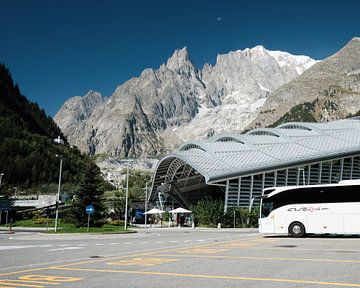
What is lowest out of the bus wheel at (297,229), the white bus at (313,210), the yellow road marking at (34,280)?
the yellow road marking at (34,280)

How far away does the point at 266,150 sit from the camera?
2702 inches

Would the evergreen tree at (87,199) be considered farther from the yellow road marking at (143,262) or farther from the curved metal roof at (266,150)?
the yellow road marking at (143,262)

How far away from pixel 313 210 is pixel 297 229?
1656mm

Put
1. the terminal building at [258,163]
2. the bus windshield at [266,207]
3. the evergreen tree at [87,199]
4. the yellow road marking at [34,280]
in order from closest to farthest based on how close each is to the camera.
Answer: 1. the yellow road marking at [34,280]
2. the bus windshield at [266,207]
3. the evergreen tree at [87,199]
4. the terminal building at [258,163]

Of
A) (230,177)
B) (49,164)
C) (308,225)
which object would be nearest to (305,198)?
(308,225)

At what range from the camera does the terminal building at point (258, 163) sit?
61.9 metres

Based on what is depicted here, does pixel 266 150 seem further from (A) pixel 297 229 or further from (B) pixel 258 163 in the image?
(A) pixel 297 229

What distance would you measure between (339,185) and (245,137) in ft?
154

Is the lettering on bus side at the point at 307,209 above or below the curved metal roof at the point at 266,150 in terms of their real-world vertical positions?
below

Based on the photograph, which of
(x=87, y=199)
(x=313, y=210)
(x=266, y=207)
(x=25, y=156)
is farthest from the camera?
(x=25, y=156)

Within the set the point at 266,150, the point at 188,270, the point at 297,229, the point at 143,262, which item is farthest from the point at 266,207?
the point at 266,150

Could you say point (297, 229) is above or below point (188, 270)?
above

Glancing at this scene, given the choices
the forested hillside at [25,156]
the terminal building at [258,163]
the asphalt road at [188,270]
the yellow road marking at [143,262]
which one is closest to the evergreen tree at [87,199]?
the terminal building at [258,163]

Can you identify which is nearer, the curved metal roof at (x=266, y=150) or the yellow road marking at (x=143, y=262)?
the yellow road marking at (x=143, y=262)
